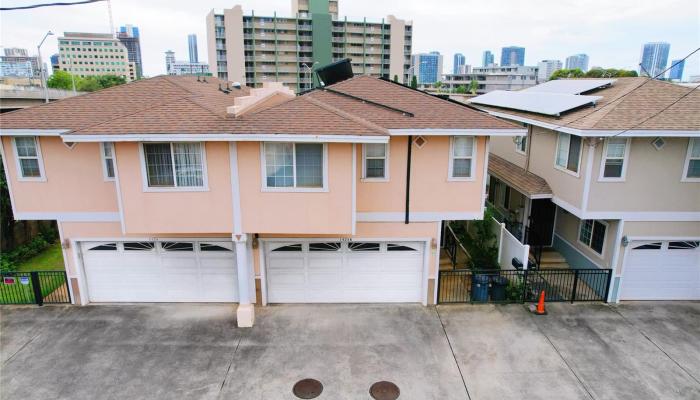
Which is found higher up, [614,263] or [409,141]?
[409,141]

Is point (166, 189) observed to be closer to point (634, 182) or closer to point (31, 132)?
point (31, 132)

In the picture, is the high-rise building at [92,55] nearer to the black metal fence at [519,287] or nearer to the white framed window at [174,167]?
the white framed window at [174,167]

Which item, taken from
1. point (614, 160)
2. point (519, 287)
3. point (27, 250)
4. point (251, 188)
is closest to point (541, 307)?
point (519, 287)

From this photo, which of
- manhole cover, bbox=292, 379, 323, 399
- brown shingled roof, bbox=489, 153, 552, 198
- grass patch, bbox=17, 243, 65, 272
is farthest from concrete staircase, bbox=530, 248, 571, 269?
grass patch, bbox=17, 243, 65, 272

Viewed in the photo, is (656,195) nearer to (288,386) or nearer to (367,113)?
(367,113)

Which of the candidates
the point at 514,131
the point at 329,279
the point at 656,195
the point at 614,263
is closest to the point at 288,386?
the point at 329,279

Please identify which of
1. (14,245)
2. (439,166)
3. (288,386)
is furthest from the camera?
(14,245)

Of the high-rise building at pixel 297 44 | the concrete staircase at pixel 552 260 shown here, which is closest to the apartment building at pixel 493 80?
the high-rise building at pixel 297 44
